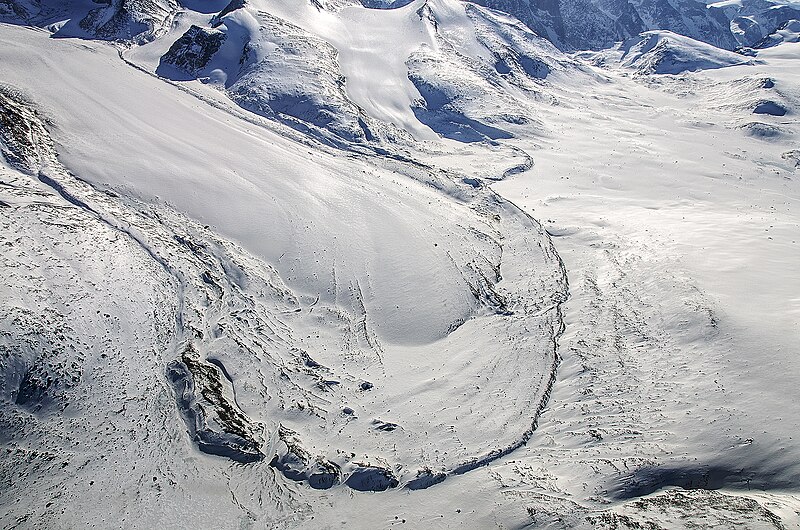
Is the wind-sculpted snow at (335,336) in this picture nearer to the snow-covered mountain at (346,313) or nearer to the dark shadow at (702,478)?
the snow-covered mountain at (346,313)

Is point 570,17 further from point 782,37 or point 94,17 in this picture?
point 94,17

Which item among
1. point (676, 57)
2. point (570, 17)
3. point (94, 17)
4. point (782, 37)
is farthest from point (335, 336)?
point (570, 17)

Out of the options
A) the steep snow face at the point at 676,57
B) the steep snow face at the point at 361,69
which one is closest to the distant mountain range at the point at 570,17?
the steep snow face at the point at 361,69

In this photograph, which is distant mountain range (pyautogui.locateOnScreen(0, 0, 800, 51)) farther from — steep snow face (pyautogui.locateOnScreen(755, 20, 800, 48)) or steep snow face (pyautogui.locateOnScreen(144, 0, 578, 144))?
steep snow face (pyautogui.locateOnScreen(755, 20, 800, 48))

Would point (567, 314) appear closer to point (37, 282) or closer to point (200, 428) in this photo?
point (200, 428)

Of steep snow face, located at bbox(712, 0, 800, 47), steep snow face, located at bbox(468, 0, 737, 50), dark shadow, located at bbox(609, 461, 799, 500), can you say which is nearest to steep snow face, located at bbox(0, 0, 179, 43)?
dark shadow, located at bbox(609, 461, 799, 500)

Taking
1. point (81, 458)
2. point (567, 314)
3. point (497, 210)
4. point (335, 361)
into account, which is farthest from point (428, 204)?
point (81, 458)
